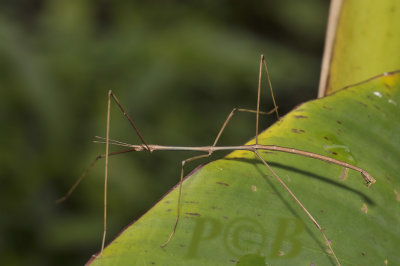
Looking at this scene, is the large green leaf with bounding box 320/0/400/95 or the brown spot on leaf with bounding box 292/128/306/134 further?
the large green leaf with bounding box 320/0/400/95

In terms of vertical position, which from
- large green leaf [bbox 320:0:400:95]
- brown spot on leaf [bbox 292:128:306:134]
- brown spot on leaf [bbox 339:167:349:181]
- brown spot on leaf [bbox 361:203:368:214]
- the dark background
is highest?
large green leaf [bbox 320:0:400:95]

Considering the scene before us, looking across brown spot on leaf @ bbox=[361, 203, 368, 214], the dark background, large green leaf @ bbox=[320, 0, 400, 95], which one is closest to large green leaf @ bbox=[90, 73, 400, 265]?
brown spot on leaf @ bbox=[361, 203, 368, 214]

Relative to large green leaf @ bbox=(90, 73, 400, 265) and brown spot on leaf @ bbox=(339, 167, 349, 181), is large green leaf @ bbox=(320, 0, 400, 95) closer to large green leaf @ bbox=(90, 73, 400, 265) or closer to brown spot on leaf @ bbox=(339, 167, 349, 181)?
large green leaf @ bbox=(90, 73, 400, 265)

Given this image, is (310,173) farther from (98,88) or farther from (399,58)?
(98,88)

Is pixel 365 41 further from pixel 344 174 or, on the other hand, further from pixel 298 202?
pixel 298 202

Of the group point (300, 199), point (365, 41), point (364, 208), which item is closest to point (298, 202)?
point (300, 199)

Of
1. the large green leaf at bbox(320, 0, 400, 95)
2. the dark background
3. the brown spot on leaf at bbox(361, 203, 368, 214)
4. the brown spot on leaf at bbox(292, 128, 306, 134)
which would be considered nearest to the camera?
the brown spot on leaf at bbox(361, 203, 368, 214)
